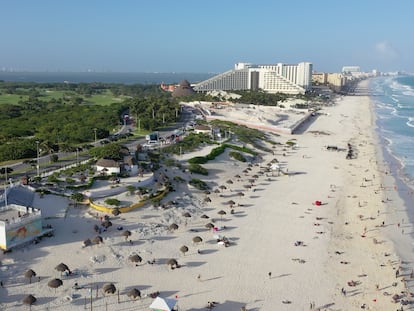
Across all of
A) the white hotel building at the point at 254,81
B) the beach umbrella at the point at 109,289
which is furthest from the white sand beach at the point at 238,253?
the white hotel building at the point at 254,81

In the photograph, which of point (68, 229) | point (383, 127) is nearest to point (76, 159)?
point (68, 229)

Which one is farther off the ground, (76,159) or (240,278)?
(76,159)

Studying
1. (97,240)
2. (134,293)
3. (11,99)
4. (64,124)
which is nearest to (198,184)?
(97,240)

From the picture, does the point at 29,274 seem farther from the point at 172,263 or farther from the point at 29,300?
the point at 172,263

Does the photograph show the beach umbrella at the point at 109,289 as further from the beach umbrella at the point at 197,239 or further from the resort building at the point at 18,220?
the beach umbrella at the point at 197,239

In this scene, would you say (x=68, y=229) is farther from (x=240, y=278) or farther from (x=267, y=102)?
(x=267, y=102)

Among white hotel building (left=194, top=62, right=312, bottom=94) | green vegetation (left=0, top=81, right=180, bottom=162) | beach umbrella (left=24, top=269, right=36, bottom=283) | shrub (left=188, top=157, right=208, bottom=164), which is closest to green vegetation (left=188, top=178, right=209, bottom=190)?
shrub (left=188, top=157, right=208, bottom=164)
